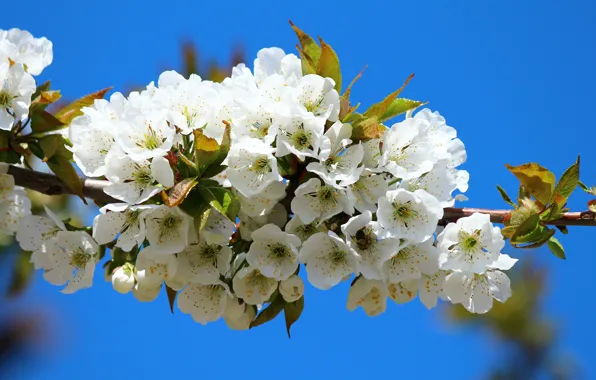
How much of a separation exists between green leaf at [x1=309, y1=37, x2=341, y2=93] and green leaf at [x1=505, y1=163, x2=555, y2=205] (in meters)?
0.55

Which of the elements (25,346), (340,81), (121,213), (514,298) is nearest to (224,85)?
(340,81)

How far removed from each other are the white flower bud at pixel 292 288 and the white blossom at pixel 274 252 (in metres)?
0.03

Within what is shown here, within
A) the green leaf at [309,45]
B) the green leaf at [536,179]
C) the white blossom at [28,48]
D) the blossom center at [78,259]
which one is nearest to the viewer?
the green leaf at [536,179]

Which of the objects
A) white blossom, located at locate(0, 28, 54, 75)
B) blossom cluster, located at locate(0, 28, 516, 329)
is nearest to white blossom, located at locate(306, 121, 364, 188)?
blossom cluster, located at locate(0, 28, 516, 329)

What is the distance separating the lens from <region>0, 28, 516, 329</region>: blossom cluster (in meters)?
1.94

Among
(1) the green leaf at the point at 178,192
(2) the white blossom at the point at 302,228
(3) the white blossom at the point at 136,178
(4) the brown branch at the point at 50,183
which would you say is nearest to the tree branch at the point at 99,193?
(4) the brown branch at the point at 50,183

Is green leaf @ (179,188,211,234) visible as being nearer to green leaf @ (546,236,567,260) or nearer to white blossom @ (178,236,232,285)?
white blossom @ (178,236,232,285)

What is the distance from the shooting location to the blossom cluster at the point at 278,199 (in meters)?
1.94

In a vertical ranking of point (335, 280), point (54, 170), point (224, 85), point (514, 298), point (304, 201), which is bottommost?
point (54, 170)

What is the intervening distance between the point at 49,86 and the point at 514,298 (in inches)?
276

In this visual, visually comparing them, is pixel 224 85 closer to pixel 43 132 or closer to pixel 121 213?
pixel 121 213

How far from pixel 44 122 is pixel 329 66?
0.91 m

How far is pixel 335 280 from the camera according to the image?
6.52 ft

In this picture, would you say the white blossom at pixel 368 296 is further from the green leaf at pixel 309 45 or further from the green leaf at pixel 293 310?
the green leaf at pixel 309 45
